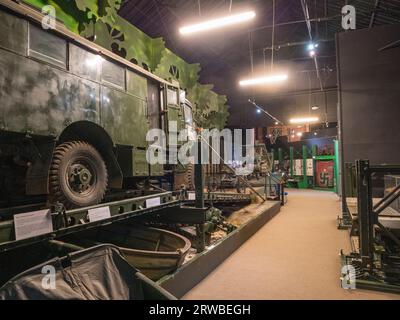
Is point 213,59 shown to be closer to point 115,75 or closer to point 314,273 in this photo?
point 115,75

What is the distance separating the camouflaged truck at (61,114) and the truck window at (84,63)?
1cm

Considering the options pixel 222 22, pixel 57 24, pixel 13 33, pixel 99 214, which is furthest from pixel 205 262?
pixel 222 22

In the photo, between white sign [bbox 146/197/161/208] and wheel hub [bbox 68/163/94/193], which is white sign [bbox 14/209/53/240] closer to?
white sign [bbox 146/197/161/208]

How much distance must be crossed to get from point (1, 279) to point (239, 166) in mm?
10958

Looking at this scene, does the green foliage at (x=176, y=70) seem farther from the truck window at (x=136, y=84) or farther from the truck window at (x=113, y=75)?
the truck window at (x=113, y=75)

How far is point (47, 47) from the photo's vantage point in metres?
3.34

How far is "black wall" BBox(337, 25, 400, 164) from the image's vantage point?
7.17m

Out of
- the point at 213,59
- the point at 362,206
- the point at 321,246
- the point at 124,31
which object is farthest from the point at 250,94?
the point at 362,206

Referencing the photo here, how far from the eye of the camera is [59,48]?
351 centimetres

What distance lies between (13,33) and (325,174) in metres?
15.0

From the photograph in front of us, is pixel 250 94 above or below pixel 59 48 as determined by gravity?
above

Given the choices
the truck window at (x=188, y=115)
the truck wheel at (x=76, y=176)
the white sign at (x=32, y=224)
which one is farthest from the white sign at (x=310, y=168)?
the white sign at (x=32, y=224)

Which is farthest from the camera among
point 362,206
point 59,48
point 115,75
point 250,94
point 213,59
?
point 250,94

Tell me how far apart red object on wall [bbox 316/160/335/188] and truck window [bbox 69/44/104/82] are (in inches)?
538
